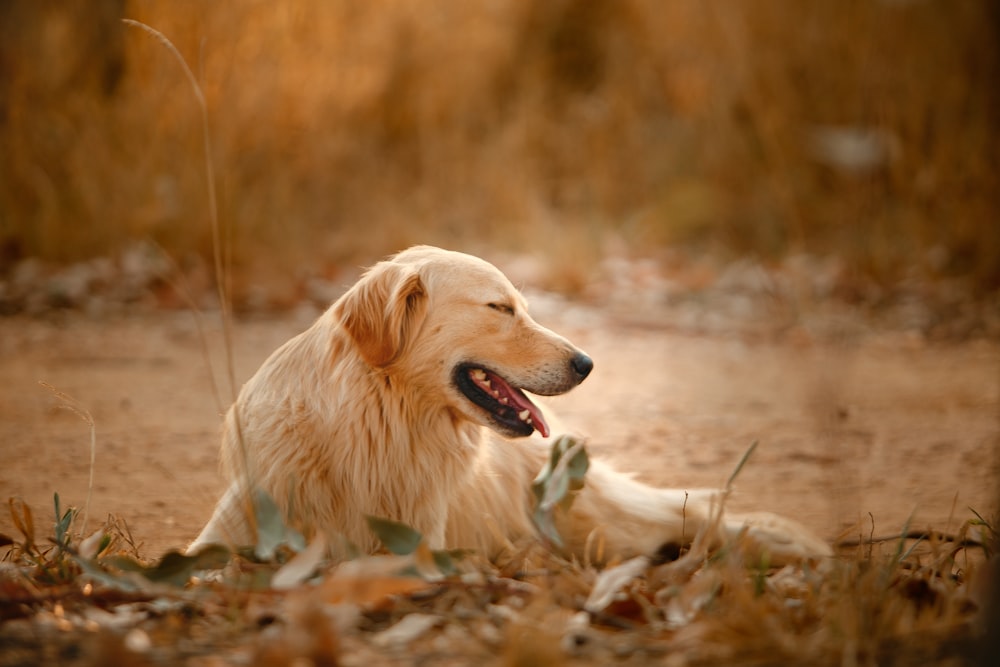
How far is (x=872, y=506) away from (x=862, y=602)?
1949 mm

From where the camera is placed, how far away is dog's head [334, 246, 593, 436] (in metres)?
3.07

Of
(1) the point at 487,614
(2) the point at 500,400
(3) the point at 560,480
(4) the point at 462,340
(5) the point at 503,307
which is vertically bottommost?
(1) the point at 487,614

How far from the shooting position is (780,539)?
10.6ft

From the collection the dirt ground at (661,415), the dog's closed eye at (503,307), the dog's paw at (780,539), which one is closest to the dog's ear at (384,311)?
the dog's closed eye at (503,307)

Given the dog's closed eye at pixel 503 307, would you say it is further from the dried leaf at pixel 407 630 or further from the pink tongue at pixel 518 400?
the dried leaf at pixel 407 630

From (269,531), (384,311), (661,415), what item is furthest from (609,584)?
(661,415)

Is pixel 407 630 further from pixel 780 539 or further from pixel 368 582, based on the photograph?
pixel 780 539

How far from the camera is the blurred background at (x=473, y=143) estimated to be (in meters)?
8.12

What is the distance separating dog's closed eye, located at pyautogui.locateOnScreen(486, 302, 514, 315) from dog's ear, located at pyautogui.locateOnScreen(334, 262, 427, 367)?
0.72 feet

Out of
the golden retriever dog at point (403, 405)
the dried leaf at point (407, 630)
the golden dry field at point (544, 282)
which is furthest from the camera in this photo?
the golden retriever dog at point (403, 405)

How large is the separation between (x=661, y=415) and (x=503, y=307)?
8.69 feet

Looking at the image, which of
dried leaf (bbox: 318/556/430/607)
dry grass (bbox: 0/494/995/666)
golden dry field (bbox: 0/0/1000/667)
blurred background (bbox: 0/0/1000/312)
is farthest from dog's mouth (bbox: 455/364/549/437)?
blurred background (bbox: 0/0/1000/312)

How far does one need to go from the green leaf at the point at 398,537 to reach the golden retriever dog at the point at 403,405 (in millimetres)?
513

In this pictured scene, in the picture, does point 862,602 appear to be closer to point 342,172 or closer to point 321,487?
point 321,487
